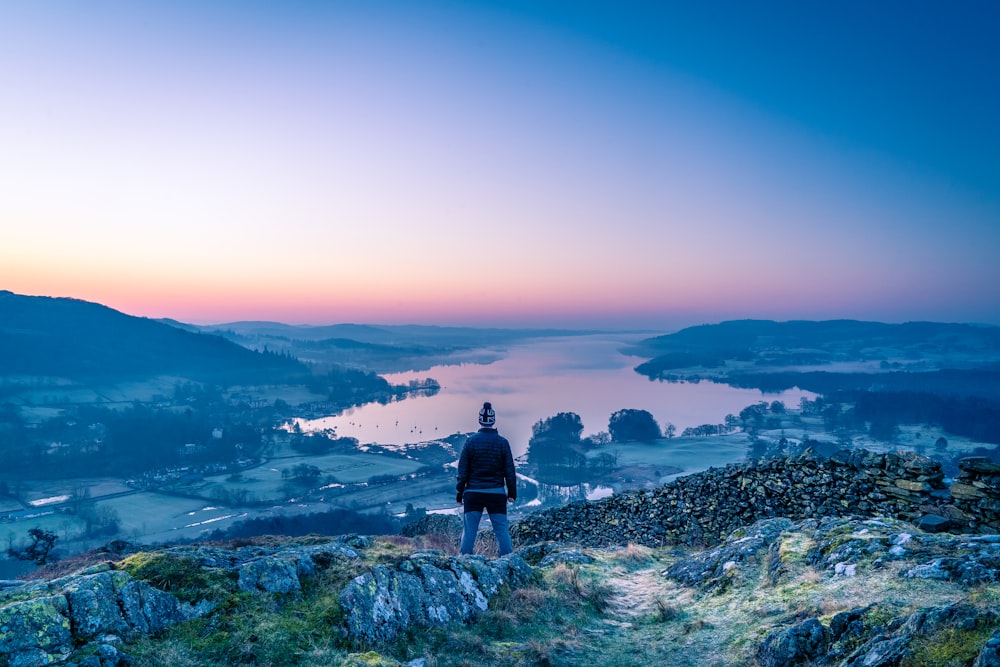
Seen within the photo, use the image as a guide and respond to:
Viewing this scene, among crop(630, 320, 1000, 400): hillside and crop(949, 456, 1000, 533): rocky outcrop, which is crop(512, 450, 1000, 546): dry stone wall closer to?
crop(949, 456, 1000, 533): rocky outcrop

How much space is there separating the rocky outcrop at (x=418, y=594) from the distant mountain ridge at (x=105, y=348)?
495 feet

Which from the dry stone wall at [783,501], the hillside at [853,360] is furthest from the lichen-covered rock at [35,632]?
the hillside at [853,360]

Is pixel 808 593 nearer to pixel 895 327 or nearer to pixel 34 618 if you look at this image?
pixel 34 618

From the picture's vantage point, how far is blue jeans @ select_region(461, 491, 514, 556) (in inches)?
374

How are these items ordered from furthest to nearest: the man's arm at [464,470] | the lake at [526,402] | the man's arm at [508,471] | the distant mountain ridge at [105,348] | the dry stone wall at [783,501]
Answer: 1. the distant mountain ridge at [105,348]
2. the lake at [526,402]
3. the dry stone wall at [783,501]
4. the man's arm at [464,470]
5. the man's arm at [508,471]

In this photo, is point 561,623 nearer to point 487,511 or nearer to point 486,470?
point 487,511

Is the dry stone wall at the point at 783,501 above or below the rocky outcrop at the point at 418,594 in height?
below

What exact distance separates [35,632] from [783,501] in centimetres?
1569

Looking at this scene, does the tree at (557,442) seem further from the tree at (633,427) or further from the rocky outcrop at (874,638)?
the rocky outcrop at (874,638)

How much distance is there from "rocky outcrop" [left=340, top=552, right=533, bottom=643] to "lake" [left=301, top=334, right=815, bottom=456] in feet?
174

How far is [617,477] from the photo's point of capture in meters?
48.5

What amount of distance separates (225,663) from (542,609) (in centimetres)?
454

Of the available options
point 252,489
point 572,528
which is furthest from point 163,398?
point 572,528

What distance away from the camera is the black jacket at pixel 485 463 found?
944 centimetres
